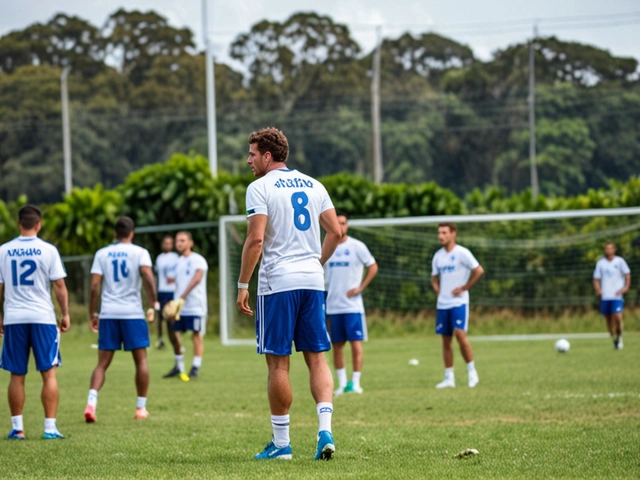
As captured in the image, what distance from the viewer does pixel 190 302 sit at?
16312 millimetres

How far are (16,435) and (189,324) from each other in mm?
7040

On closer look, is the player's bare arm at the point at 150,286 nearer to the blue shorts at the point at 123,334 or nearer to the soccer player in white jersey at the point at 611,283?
the blue shorts at the point at 123,334

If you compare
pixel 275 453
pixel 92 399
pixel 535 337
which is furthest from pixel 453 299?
pixel 535 337

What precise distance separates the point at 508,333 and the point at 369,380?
10652 millimetres

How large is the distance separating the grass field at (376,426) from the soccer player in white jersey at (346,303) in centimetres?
49

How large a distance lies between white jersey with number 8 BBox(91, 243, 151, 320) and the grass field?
1195mm

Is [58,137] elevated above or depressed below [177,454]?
above

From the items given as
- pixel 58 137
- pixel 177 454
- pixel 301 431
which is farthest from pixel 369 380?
pixel 58 137

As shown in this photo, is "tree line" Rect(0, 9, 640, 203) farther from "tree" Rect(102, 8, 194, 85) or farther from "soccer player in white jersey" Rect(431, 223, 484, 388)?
"soccer player in white jersey" Rect(431, 223, 484, 388)

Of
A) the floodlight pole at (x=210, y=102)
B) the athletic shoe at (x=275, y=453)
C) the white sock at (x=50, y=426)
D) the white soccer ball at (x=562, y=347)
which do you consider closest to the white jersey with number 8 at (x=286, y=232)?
the athletic shoe at (x=275, y=453)

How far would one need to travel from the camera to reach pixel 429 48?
178 ft

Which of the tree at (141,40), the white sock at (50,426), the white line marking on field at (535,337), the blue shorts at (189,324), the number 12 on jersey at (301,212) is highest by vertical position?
the tree at (141,40)

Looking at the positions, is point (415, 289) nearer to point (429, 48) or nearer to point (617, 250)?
point (617, 250)

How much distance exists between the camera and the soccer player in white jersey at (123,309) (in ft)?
35.2
